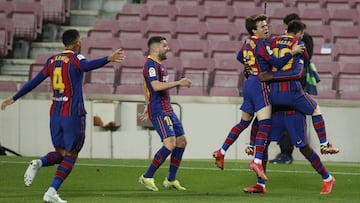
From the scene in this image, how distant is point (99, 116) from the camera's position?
21.1m

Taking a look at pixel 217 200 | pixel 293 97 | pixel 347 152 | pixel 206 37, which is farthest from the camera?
pixel 206 37

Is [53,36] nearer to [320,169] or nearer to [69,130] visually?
[320,169]

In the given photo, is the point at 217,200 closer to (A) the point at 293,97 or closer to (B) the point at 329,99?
(A) the point at 293,97

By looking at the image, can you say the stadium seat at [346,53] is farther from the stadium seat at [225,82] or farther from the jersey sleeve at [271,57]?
the jersey sleeve at [271,57]

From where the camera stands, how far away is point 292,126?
13.9m

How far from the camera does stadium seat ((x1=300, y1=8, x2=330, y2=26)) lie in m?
23.8

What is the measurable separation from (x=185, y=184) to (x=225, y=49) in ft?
25.6

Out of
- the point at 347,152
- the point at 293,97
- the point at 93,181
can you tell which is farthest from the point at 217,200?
the point at 347,152

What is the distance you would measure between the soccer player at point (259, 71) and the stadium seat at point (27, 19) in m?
11.1

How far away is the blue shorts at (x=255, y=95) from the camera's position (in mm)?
13984

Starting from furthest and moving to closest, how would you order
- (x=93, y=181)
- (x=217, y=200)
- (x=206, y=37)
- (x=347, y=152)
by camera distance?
1. (x=206, y=37)
2. (x=347, y=152)
3. (x=93, y=181)
4. (x=217, y=200)

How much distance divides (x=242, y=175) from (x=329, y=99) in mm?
4914

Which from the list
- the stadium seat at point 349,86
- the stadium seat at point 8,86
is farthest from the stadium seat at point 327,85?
the stadium seat at point 8,86

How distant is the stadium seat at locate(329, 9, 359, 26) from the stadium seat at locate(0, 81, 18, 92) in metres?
6.66
